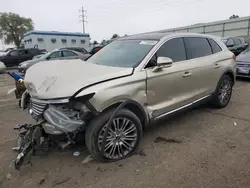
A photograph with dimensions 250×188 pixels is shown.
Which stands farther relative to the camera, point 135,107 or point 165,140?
point 165,140

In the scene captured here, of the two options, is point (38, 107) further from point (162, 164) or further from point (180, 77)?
point (180, 77)

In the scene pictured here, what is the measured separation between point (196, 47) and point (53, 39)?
29667mm

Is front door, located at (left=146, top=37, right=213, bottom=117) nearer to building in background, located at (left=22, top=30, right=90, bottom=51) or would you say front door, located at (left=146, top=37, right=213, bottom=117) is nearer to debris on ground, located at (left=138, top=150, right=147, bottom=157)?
debris on ground, located at (left=138, top=150, right=147, bottom=157)

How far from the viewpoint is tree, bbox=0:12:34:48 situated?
4491cm

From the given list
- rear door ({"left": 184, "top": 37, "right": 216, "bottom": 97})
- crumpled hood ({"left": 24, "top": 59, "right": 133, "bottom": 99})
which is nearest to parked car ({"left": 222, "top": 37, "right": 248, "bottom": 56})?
rear door ({"left": 184, "top": 37, "right": 216, "bottom": 97})

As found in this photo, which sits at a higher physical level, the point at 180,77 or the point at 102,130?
the point at 180,77

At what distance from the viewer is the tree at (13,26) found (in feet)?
147

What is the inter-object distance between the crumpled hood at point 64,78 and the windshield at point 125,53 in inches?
11.5

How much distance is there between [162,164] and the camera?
2770 mm

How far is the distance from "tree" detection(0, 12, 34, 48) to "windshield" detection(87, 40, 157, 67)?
5071 cm

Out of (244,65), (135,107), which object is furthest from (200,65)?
(244,65)

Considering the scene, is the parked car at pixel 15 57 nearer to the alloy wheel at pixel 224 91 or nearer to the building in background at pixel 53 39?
the building in background at pixel 53 39

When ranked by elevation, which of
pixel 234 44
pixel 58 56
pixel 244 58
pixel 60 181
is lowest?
pixel 60 181

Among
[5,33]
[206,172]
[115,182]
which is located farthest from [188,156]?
[5,33]
